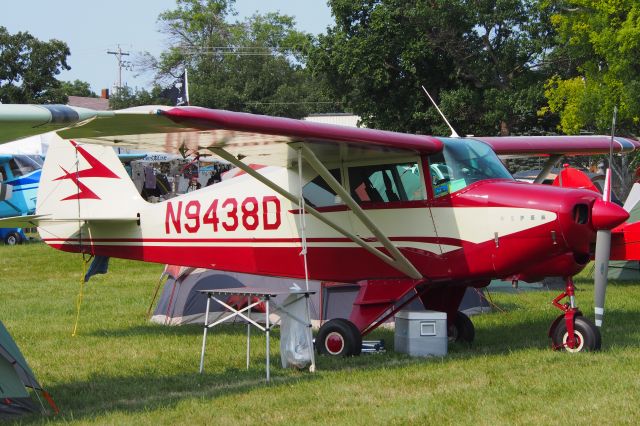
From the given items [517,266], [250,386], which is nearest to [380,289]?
[517,266]

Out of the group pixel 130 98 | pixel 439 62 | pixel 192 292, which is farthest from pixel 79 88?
pixel 192 292

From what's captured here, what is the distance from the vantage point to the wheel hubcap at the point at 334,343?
938 cm

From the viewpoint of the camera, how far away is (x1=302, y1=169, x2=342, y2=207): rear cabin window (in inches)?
392

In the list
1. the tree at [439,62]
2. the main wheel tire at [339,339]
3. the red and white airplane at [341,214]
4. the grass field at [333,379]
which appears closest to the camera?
the grass field at [333,379]

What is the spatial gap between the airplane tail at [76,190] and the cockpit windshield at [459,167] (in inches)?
162

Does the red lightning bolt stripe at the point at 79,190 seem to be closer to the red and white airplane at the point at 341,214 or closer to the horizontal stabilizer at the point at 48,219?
the red and white airplane at the point at 341,214

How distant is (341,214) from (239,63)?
5847 centimetres

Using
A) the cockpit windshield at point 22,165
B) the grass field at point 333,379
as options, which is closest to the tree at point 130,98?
the cockpit windshield at point 22,165

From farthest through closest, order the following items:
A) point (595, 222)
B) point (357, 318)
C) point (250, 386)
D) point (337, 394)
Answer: point (357, 318), point (595, 222), point (250, 386), point (337, 394)

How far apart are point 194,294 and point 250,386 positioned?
4.66 m

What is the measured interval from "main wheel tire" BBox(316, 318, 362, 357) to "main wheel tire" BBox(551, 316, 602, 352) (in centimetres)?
207

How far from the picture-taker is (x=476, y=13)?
34844 mm

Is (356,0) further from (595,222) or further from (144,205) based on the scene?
(595,222)

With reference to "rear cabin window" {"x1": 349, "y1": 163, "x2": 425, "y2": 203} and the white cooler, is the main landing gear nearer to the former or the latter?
the white cooler
